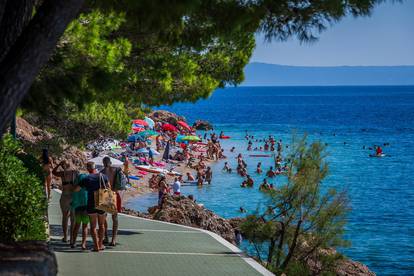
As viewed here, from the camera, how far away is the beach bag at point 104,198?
1167 cm

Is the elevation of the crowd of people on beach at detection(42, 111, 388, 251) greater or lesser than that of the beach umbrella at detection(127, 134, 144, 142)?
lesser

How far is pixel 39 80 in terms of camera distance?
10.2 meters

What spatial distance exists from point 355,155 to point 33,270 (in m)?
67.9

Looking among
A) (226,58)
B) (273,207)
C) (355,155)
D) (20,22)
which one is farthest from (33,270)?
(355,155)

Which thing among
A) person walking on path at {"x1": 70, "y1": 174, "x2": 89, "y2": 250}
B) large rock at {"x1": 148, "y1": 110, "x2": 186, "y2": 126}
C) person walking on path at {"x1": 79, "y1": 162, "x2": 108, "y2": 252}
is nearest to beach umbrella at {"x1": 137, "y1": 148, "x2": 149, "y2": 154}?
large rock at {"x1": 148, "y1": 110, "x2": 186, "y2": 126}

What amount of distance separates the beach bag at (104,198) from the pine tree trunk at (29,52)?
567 cm

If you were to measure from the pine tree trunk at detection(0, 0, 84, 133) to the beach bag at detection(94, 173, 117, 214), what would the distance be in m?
5.67

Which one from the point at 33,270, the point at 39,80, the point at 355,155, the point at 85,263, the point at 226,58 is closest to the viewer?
the point at 33,270

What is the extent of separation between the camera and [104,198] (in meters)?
11.7

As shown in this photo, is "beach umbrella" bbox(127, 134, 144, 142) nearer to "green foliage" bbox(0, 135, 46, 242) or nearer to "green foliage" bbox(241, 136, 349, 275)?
"green foliage" bbox(241, 136, 349, 275)

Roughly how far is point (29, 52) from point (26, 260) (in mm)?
2367

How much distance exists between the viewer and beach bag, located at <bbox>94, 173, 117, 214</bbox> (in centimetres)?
1167

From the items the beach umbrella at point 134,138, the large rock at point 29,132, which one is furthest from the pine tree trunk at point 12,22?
the beach umbrella at point 134,138

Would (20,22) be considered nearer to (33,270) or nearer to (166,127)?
(33,270)
